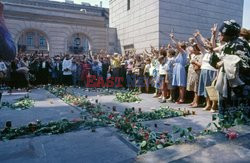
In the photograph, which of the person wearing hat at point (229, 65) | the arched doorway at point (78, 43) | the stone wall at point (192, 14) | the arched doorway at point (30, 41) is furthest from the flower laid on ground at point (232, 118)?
the arched doorway at point (30, 41)

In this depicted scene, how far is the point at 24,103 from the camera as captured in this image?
322 inches

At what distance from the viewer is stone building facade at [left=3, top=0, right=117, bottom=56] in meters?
27.2

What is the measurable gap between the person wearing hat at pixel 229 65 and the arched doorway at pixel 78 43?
27.7m

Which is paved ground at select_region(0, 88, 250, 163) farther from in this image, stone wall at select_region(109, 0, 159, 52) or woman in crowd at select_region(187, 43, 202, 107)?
stone wall at select_region(109, 0, 159, 52)

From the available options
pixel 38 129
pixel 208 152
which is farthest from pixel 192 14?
pixel 208 152

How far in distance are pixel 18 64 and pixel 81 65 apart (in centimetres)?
375

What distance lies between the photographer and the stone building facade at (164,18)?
2144 centimetres

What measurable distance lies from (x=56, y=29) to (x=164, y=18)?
13713mm

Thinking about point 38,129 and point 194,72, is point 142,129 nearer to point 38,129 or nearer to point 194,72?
point 38,129

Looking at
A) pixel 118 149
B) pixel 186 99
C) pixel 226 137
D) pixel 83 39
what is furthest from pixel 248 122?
pixel 83 39

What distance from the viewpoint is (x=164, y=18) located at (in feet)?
70.2

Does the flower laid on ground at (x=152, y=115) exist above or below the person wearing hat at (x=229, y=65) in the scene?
below

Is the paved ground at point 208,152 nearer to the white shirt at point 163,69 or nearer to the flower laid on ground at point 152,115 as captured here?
the flower laid on ground at point 152,115

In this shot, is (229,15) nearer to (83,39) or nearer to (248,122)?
(83,39)
